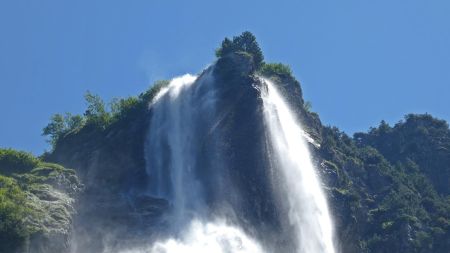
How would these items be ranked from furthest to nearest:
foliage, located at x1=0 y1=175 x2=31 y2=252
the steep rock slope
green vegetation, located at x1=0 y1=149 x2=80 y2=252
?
the steep rock slope, green vegetation, located at x1=0 y1=149 x2=80 y2=252, foliage, located at x1=0 y1=175 x2=31 y2=252

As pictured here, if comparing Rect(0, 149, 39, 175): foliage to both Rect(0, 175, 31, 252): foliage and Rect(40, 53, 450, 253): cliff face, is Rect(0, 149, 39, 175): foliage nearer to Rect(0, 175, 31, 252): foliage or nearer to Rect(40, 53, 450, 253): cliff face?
Rect(40, 53, 450, 253): cliff face

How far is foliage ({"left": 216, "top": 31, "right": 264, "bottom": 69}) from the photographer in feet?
347

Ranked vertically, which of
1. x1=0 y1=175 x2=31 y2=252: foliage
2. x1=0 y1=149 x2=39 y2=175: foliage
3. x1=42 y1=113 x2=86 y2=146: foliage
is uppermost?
x1=42 y1=113 x2=86 y2=146: foliage

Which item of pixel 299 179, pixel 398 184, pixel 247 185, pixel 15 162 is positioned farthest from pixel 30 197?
pixel 398 184

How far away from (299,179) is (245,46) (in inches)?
844

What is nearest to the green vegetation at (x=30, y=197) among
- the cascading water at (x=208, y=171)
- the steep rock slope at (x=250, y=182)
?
the steep rock slope at (x=250, y=182)

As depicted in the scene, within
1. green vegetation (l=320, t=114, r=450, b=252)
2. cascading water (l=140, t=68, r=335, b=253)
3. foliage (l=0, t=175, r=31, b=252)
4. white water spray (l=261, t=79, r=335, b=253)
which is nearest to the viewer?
foliage (l=0, t=175, r=31, b=252)

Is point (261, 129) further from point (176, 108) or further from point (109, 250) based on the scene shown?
point (109, 250)

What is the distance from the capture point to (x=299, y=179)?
91750mm

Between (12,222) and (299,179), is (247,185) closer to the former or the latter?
(299,179)

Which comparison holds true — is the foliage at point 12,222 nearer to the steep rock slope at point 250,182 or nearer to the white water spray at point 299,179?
the steep rock slope at point 250,182

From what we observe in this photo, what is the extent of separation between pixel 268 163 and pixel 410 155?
131 ft

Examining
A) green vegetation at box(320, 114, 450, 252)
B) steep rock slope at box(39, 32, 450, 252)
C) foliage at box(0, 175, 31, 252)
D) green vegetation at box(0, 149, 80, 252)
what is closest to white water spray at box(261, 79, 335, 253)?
steep rock slope at box(39, 32, 450, 252)

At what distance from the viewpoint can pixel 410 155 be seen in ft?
403
